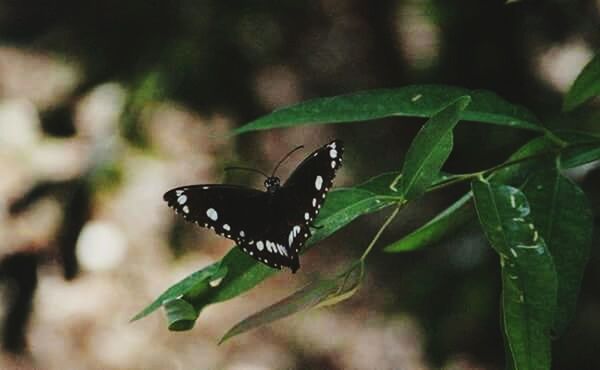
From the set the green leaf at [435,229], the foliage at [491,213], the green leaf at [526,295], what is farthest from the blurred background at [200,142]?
the green leaf at [526,295]

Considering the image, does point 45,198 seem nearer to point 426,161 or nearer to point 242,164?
point 242,164

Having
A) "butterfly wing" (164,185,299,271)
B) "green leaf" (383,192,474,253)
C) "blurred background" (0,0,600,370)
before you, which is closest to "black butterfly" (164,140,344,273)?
"butterfly wing" (164,185,299,271)

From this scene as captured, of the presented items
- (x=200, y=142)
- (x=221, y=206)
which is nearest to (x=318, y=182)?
(x=221, y=206)

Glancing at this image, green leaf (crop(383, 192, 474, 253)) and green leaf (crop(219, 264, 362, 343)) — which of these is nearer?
green leaf (crop(219, 264, 362, 343))

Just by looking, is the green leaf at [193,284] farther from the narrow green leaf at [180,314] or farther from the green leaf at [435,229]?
the green leaf at [435,229]

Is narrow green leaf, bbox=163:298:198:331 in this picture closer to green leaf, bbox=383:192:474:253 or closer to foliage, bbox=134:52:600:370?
foliage, bbox=134:52:600:370

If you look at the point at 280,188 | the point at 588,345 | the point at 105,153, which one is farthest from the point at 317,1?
the point at 280,188

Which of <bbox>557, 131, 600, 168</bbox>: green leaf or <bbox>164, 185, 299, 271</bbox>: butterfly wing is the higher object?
<bbox>164, 185, 299, 271</bbox>: butterfly wing

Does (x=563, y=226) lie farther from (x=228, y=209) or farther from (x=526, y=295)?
(x=228, y=209)
